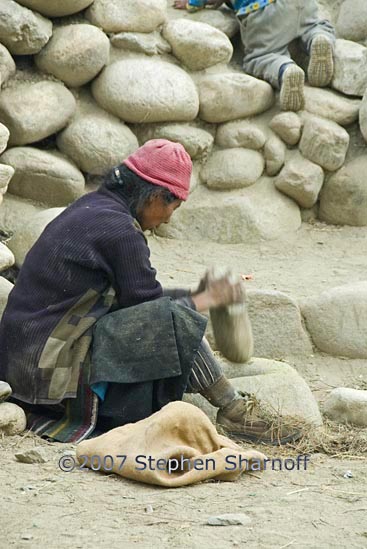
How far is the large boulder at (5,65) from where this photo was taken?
6.25m

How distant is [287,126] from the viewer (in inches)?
282

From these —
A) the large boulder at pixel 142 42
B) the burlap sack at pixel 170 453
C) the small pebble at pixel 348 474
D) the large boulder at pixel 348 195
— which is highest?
the large boulder at pixel 142 42

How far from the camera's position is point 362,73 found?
740 centimetres

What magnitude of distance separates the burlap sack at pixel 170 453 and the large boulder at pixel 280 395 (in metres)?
0.77

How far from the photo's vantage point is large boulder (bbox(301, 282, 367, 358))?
561 cm

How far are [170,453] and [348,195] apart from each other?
403cm

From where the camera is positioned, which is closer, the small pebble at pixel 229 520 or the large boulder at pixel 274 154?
the small pebble at pixel 229 520

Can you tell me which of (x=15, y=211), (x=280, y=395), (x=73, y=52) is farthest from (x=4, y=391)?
(x=73, y=52)

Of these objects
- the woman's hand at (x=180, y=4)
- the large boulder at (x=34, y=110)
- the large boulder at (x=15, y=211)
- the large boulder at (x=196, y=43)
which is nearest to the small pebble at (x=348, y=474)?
the large boulder at (x=15, y=211)

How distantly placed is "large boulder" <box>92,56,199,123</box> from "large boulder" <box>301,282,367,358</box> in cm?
189

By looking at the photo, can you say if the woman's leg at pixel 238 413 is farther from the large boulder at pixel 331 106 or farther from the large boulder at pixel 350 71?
the large boulder at pixel 350 71

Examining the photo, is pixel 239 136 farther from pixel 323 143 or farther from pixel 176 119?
pixel 323 143

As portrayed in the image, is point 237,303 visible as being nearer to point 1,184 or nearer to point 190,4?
point 1,184

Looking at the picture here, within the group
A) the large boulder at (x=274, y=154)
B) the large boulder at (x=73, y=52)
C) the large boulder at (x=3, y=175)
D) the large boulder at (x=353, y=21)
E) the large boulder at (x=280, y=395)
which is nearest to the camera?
the large boulder at (x=280, y=395)
